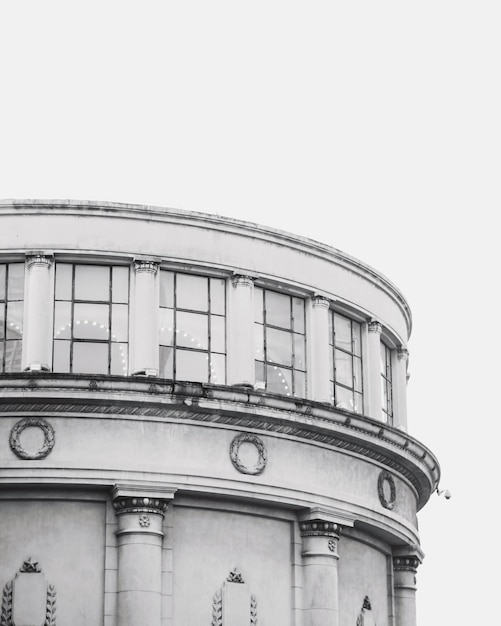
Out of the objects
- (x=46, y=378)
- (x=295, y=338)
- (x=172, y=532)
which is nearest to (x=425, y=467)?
(x=295, y=338)

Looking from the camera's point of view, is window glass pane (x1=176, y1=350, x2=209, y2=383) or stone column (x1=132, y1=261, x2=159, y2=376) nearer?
stone column (x1=132, y1=261, x2=159, y2=376)

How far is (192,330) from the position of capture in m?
43.3

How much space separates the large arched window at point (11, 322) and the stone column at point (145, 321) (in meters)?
2.86

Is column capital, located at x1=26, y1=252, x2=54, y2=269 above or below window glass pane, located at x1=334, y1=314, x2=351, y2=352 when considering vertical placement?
above

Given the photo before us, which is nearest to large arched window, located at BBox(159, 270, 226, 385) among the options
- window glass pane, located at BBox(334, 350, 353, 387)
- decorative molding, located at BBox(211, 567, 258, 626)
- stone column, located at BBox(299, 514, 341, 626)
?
window glass pane, located at BBox(334, 350, 353, 387)

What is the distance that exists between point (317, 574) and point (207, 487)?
155 inches

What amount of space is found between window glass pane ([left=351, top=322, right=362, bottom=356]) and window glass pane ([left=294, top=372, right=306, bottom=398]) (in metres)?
2.36

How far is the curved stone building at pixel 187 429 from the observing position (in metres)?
40.3

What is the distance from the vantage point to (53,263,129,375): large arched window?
4241 centimetres

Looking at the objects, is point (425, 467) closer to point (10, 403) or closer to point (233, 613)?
point (233, 613)

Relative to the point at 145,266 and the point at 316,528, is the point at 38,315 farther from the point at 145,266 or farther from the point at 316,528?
the point at 316,528

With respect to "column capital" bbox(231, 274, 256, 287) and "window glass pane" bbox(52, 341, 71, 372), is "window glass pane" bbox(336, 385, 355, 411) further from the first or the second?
"window glass pane" bbox(52, 341, 71, 372)

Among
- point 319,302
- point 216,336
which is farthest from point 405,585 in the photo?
point 216,336

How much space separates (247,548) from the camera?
139 feet
